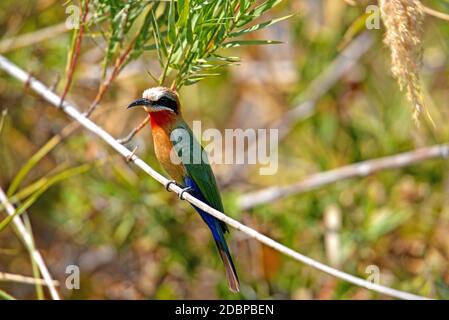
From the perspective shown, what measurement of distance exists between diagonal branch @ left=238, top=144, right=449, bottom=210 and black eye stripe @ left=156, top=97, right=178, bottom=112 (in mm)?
1186

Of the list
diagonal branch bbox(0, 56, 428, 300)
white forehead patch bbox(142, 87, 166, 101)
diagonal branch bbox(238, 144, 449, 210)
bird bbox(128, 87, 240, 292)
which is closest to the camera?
diagonal branch bbox(0, 56, 428, 300)

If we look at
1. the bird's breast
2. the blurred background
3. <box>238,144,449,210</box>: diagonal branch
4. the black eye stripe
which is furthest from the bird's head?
<box>238,144,449,210</box>: diagonal branch

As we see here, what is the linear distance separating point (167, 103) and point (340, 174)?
1432mm

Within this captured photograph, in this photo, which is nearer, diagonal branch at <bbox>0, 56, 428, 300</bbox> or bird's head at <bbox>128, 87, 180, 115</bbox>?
diagonal branch at <bbox>0, 56, 428, 300</bbox>

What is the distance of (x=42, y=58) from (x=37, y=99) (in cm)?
23

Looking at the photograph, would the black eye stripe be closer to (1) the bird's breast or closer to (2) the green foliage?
(1) the bird's breast

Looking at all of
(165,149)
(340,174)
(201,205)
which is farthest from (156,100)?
(340,174)

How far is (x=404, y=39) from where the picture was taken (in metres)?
1.77

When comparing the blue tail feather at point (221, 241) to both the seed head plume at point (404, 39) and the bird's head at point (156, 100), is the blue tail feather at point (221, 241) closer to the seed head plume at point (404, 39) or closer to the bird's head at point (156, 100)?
the bird's head at point (156, 100)

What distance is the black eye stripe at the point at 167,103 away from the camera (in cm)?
228

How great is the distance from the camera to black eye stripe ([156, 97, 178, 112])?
2279 mm

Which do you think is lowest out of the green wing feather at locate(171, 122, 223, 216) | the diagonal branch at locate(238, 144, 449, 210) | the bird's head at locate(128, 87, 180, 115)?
the green wing feather at locate(171, 122, 223, 216)

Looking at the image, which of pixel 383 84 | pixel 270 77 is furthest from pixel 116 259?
pixel 383 84

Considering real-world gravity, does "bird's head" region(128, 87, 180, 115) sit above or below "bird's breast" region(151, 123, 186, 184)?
above
